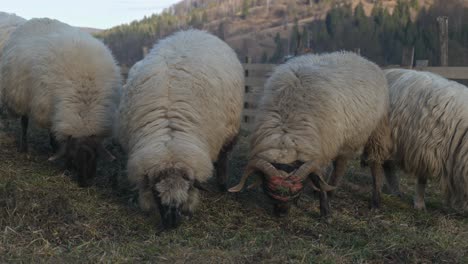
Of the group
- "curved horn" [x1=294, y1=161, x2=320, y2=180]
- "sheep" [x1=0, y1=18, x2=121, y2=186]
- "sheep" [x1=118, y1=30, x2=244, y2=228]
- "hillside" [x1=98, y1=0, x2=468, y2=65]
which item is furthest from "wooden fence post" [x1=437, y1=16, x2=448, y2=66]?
"sheep" [x1=0, y1=18, x2=121, y2=186]

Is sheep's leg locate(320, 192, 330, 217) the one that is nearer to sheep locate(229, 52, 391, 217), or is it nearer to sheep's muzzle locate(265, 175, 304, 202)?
sheep locate(229, 52, 391, 217)

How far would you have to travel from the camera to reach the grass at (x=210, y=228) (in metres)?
4.60

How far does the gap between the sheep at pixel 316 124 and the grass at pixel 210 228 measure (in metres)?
0.37

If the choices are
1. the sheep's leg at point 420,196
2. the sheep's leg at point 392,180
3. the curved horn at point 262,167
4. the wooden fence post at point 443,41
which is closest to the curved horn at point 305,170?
the curved horn at point 262,167

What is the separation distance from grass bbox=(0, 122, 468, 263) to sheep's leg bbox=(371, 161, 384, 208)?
0.46 feet

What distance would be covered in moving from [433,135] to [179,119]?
2965 millimetres

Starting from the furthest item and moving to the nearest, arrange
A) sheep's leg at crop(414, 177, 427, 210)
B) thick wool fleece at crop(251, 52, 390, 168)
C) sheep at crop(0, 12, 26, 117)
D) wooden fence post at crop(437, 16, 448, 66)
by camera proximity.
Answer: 1. wooden fence post at crop(437, 16, 448, 66)
2. sheep at crop(0, 12, 26, 117)
3. sheep's leg at crop(414, 177, 427, 210)
4. thick wool fleece at crop(251, 52, 390, 168)

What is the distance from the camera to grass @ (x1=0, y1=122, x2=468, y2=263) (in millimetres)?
4602

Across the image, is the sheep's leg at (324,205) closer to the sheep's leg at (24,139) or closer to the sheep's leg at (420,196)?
the sheep's leg at (420,196)

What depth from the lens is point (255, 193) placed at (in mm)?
6879

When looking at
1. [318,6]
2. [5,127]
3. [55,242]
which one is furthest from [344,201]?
[318,6]

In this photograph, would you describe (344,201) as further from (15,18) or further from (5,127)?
(15,18)

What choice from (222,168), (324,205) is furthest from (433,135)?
(222,168)

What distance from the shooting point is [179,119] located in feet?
18.9
